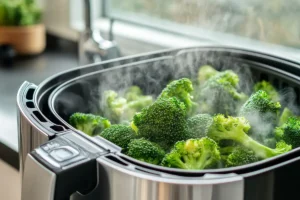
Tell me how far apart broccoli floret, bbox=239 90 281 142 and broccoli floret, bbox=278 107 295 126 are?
29 millimetres

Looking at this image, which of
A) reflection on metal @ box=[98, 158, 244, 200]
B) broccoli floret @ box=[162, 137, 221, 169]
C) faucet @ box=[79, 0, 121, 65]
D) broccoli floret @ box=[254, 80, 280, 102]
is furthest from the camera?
faucet @ box=[79, 0, 121, 65]

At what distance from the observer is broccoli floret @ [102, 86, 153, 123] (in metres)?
0.98

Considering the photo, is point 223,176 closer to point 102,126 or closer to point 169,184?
point 169,184

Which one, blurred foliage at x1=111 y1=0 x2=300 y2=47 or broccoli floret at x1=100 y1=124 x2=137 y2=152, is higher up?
blurred foliage at x1=111 y1=0 x2=300 y2=47

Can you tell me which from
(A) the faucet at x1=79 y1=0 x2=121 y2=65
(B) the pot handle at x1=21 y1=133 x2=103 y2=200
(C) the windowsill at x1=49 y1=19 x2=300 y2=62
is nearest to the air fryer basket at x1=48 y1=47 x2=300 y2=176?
(B) the pot handle at x1=21 y1=133 x2=103 y2=200

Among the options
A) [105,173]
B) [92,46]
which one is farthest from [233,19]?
[105,173]

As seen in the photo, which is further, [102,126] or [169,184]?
[102,126]

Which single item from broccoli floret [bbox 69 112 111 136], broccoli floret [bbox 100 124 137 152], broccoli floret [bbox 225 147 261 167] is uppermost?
broccoli floret [bbox 225 147 261 167]

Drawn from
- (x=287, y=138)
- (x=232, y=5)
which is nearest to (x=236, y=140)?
(x=287, y=138)

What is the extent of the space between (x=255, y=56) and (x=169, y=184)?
1.61 ft

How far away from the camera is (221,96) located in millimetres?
969

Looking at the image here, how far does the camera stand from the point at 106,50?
151 cm

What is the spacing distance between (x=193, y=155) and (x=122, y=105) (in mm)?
270

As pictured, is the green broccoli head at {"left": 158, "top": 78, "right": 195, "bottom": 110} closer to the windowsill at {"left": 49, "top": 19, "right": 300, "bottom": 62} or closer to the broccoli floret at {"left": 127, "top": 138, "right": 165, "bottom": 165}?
the broccoli floret at {"left": 127, "top": 138, "right": 165, "bottom": 165}
